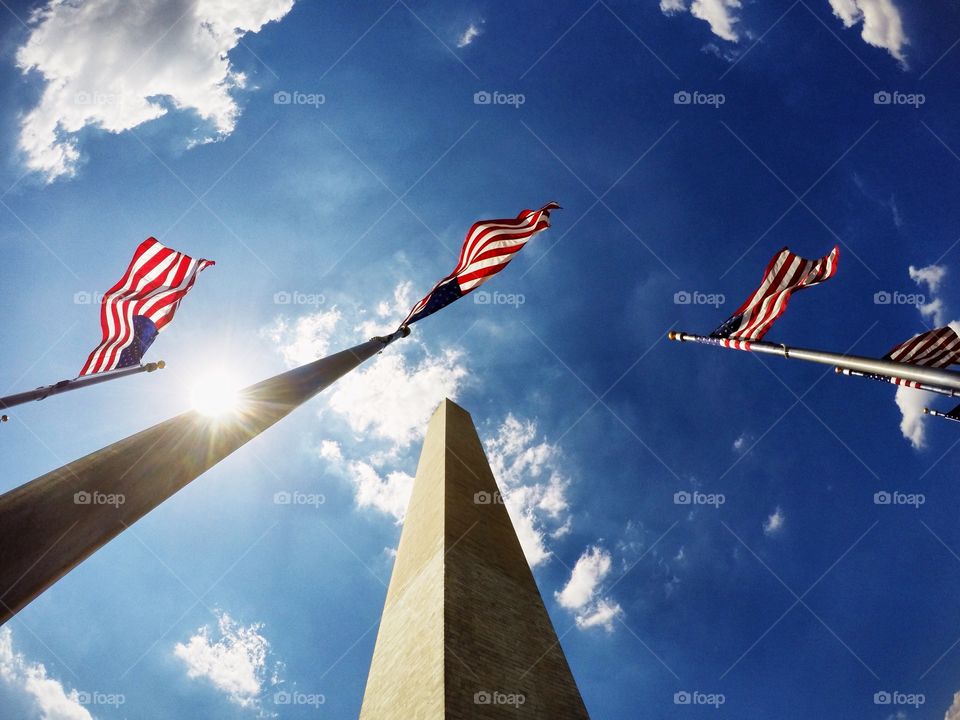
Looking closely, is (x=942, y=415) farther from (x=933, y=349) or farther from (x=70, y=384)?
(x=70, y=384)

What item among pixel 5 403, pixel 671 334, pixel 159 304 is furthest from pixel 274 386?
pixel 671 334

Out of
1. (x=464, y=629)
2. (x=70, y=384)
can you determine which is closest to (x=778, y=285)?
(x=464, y=629)

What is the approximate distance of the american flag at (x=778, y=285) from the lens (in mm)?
8594

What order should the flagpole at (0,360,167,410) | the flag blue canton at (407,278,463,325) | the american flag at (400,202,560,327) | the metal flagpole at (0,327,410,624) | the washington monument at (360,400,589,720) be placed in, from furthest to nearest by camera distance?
the american flag at (400,202,560,327)
the flag blue canton at (407,278,463,325)
the flagpole at (0,360,167,410)
the washington monument at (360,400,589,720)
the metal flagpole at (0,327,410,624)

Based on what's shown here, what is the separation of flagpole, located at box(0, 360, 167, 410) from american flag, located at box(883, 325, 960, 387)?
11.7 m

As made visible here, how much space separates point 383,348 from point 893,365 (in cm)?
709

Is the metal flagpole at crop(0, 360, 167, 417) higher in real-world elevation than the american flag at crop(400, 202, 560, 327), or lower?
lower

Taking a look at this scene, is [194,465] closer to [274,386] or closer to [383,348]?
[274,386]

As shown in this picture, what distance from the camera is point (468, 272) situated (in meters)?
8.75

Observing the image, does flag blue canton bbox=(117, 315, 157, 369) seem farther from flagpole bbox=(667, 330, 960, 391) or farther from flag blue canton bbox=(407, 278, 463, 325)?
flagpole bbox=(667, 330, 960, 391)

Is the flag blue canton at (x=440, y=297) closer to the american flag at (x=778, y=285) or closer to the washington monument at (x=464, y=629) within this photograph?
the washington monument at (x=464, y=629)

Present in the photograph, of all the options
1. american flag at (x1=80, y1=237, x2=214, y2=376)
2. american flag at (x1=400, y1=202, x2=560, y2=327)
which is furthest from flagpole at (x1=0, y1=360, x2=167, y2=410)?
american flag at (x1=400, y1=202, x2=560, y2=327)

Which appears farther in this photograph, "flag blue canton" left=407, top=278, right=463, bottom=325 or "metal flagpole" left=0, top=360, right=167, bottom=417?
"flag blue canton" left=407, top=278, right=463, bottom=325

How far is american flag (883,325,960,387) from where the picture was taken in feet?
25.9
